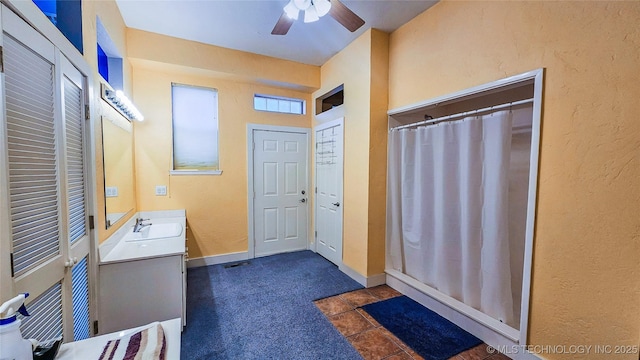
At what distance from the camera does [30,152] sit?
1.11 meters

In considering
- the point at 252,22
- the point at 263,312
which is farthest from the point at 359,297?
the point at 252,22

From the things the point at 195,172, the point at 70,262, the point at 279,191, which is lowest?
the point at 70,262

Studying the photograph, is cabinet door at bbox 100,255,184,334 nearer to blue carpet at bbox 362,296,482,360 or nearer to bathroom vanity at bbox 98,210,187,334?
bathroom vanity at bbox 98,210,187,334

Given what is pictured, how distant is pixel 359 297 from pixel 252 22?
10.0 feet

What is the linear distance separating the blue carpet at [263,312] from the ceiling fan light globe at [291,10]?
245 centimetres

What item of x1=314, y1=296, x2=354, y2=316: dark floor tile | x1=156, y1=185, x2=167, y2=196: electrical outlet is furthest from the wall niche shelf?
x1=314, y1=296, x2=354, y2=316: dark floor tile

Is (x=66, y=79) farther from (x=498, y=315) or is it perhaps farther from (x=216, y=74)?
(x=498, y=315)

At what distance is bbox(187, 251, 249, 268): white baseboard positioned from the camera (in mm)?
3440

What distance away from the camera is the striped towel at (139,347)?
95 cm

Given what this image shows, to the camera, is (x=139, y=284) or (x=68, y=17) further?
(x=139, y=284)

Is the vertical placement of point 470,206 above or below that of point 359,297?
above

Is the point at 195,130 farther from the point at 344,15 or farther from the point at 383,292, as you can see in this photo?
the point at 383,292

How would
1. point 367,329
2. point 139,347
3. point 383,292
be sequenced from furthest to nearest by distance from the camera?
point 383,292 < point 367,329 < point 139,347

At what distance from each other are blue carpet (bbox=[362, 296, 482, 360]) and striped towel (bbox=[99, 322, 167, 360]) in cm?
172
